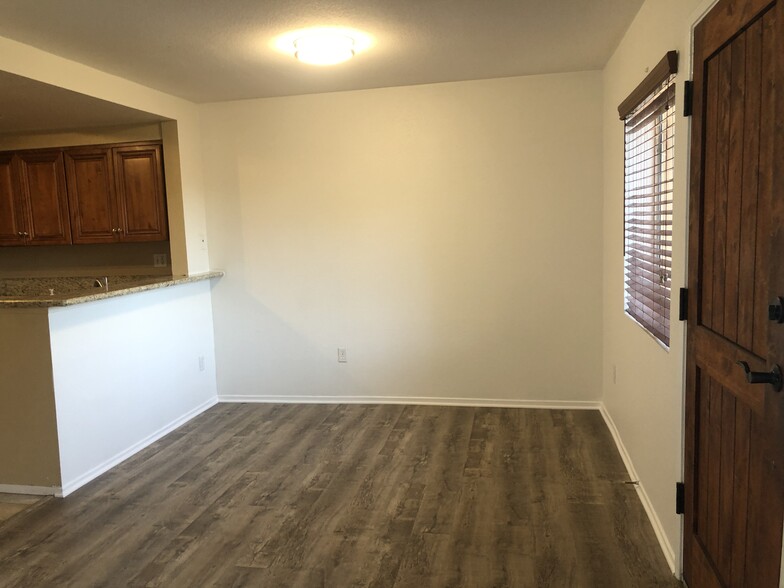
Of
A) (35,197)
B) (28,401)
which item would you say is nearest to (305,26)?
(28,401)

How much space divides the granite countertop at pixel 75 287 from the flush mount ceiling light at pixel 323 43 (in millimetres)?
1753

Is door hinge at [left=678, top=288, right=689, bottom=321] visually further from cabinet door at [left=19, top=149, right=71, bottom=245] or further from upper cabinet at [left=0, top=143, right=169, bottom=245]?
cabinet door at [left=19, top=149, right=71, bottom=245]

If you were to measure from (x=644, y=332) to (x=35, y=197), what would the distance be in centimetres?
456

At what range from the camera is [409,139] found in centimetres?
447

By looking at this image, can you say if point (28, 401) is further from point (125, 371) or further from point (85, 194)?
point (85, 194)

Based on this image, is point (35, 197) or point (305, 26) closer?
point (305, 26)

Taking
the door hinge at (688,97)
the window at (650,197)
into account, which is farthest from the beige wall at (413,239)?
the door hinge at (688,97)

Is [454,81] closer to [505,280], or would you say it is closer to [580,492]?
[505,280]

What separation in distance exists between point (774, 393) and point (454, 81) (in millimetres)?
3438

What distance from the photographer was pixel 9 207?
4.81m

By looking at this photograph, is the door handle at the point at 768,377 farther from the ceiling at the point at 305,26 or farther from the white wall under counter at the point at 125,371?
the white wall under counter at the point at 125,371

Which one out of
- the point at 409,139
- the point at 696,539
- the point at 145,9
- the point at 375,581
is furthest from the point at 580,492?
the point at 145,9

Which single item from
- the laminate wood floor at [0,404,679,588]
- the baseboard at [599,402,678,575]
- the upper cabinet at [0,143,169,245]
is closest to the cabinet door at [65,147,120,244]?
the upper cabinet at [0,143,169,245]

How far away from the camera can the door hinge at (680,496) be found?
7.21 feet
